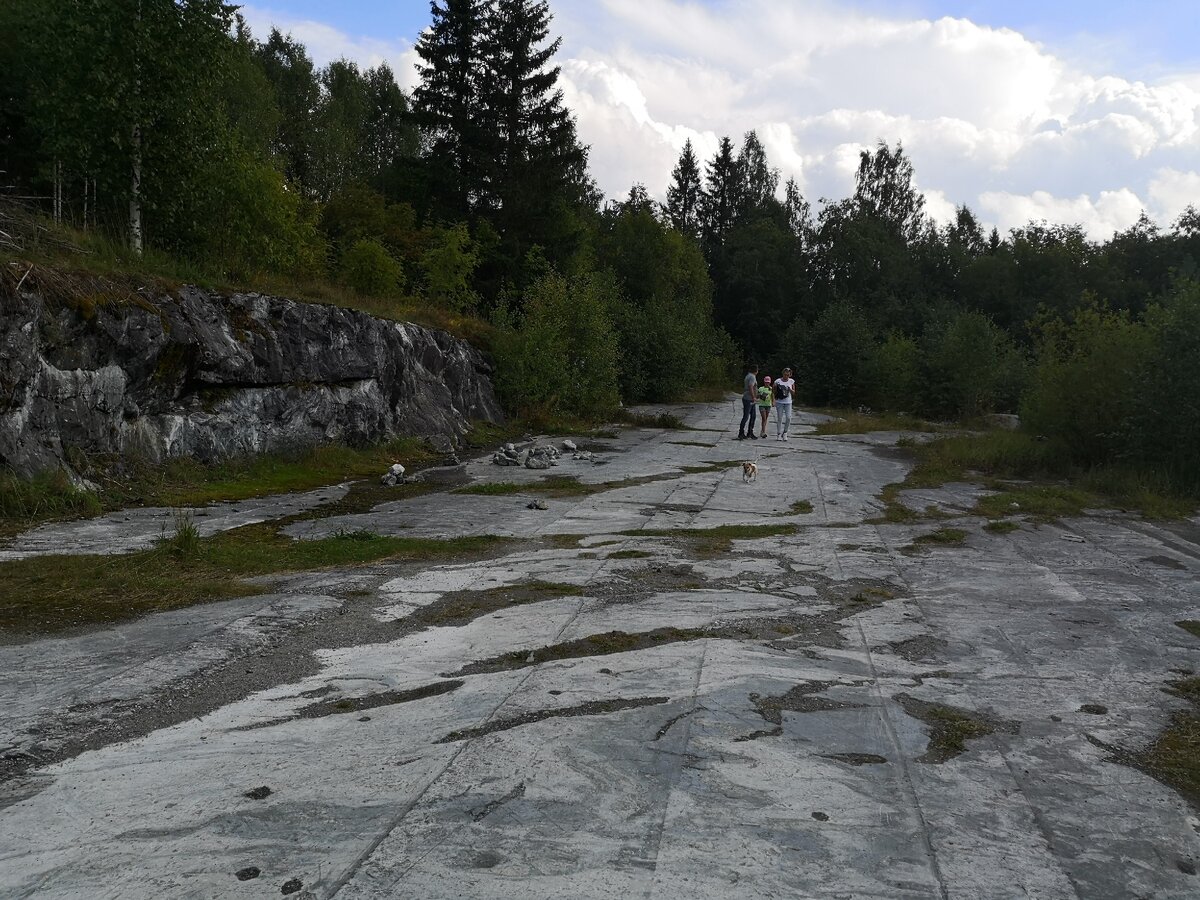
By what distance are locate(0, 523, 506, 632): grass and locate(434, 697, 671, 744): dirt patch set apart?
3.40m

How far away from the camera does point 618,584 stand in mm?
7746

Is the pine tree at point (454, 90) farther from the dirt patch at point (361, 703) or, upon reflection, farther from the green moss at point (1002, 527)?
the dirt patch at point (361, 703)

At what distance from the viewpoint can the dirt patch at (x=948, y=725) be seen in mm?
4398

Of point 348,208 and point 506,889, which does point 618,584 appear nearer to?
point 506,889

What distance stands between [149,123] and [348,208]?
16.1 metres

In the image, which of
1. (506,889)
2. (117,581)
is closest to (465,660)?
(506,889)

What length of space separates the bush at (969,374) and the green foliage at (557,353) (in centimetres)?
1620

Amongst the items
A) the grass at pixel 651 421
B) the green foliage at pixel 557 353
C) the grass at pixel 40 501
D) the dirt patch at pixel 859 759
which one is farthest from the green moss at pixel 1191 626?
the green foliage at pixel 557 353

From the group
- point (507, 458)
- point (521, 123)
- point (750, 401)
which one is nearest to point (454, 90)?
point (521, 123)

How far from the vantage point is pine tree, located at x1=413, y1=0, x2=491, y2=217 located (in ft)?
121

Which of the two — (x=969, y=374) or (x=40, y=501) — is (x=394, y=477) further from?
(x=969, y=374)

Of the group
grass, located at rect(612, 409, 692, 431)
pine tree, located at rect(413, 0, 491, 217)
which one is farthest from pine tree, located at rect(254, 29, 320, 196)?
grass, located at rect(612, 409, 692, 431)

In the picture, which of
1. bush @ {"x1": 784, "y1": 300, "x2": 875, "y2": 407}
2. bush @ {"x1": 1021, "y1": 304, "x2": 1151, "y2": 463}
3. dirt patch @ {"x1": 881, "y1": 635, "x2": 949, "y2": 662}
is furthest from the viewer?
bush @ {"x1": 784, "y1": 300, "x2": 875, "y2": 407}

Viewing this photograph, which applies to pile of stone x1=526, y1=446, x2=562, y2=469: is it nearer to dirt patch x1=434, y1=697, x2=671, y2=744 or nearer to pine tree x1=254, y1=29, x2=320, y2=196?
→ dirt patch x1=434, y1=697, x2=671, y2=744
